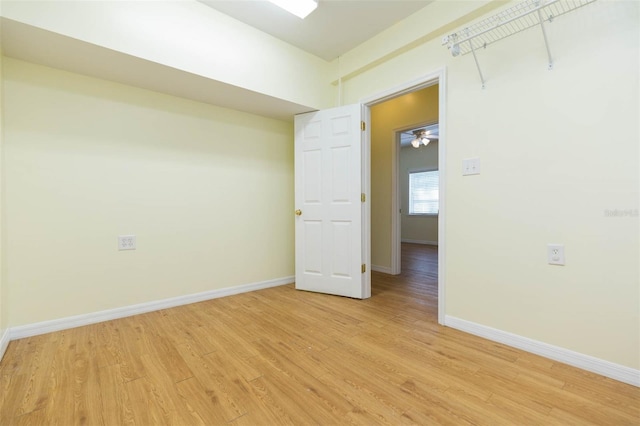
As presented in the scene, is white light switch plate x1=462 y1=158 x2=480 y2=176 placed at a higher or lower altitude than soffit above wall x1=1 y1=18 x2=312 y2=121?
lower

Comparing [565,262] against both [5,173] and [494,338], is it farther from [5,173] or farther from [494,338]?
[5,173]

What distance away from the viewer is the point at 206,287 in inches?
114

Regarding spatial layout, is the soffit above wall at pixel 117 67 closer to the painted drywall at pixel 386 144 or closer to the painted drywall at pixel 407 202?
the painted drywall at pixel 386 144

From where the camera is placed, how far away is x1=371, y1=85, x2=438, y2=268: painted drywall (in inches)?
151

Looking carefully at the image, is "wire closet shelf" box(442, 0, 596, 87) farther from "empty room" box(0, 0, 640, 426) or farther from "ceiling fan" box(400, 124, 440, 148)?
"ceiling fan" box(400, 124, 440, 148)

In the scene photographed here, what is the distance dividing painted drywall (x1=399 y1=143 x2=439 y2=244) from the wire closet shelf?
5.66 meters

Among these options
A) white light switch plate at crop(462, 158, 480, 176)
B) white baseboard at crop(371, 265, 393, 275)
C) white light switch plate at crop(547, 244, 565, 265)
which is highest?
white light switch plate at crop(462, 158, 480, 176)

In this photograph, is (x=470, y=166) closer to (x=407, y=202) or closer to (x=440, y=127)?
(x=440, y=127)

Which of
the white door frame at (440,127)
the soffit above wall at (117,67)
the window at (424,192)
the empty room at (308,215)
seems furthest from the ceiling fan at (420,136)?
the soffit above wall at (117,67)

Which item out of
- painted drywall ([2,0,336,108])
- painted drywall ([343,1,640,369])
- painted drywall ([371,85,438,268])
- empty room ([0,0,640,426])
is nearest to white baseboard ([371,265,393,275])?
painted drywall ([371,85,438,268])

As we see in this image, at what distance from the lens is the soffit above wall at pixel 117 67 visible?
1.79m

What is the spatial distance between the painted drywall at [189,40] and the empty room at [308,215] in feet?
0.05

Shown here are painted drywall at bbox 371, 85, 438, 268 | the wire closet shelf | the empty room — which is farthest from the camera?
painted drywall at bbox 371, 85, 438, 268

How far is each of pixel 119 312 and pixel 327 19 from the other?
125 inches
